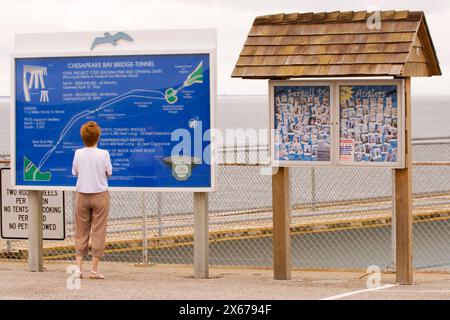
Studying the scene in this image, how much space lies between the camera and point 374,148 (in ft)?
43.5

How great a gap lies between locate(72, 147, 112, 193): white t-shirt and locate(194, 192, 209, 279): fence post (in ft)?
3.73

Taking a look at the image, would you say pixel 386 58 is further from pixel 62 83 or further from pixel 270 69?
pixel 62 83

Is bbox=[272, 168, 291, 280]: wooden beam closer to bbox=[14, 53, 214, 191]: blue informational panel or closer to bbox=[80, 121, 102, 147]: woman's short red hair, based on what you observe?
bbox=[14, 53, 214, 191]: blue informational panel

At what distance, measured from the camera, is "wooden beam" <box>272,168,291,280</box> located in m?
13.7

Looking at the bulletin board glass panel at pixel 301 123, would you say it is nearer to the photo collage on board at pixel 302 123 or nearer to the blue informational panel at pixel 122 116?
the photo collage on board at pixel 302 123

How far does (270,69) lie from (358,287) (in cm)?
262

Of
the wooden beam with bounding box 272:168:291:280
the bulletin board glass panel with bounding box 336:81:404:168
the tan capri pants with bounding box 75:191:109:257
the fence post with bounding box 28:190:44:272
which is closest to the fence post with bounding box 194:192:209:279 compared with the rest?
the wooden beam with bounding box 272:168:291:280

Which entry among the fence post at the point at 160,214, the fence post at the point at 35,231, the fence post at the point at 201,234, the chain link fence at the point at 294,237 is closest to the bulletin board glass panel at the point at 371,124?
the fence post at the point at 201,234

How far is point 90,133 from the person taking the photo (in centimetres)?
1330

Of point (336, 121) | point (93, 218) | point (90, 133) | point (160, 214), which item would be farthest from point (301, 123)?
point (160, 214)

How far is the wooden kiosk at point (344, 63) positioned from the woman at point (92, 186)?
5.79 feet

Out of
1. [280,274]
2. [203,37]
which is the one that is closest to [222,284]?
[280,274]

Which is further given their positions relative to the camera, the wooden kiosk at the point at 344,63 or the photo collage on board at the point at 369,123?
the photo collage on board at the point at 369,123

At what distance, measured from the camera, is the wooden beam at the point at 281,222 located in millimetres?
13734
